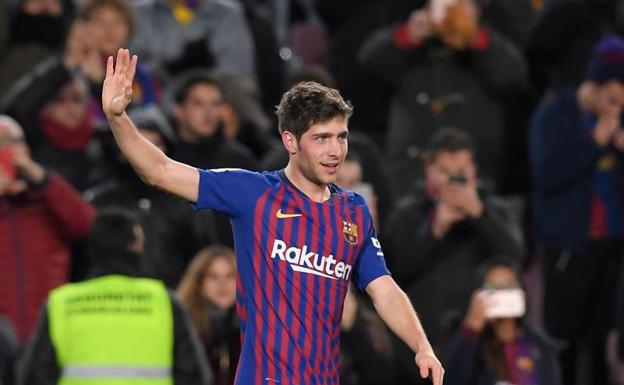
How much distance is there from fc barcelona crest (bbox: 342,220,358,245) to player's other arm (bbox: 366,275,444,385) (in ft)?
0.54

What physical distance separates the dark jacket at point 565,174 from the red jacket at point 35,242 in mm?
2837

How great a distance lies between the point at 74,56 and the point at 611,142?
10.9ft

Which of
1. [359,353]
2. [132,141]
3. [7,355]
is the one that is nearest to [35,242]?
[7,355]

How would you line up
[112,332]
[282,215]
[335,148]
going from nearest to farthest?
[335,148], [282,215], [112,332]

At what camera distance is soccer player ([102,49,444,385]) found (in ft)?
19.3

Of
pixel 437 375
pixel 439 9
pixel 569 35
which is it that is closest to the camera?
pixel 437 375

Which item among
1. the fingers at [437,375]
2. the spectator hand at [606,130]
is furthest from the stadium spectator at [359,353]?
the fingers at [437,375]

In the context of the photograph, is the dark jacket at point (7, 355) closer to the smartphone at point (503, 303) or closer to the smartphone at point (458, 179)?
the smartphone at point (503, 303)

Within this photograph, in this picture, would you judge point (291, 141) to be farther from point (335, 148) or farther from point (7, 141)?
point (7, 141)

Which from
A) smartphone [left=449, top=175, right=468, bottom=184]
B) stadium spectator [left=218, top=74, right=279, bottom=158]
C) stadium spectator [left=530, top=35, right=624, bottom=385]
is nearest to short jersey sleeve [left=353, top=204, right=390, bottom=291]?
smartphone [left=449, top=175, right=468, bottom=184]

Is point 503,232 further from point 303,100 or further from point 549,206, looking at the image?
point 303,100

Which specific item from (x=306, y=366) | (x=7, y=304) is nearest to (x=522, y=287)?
(x=7, y=304)

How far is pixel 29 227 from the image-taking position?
9.17 metres

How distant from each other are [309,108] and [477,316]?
316 cm
